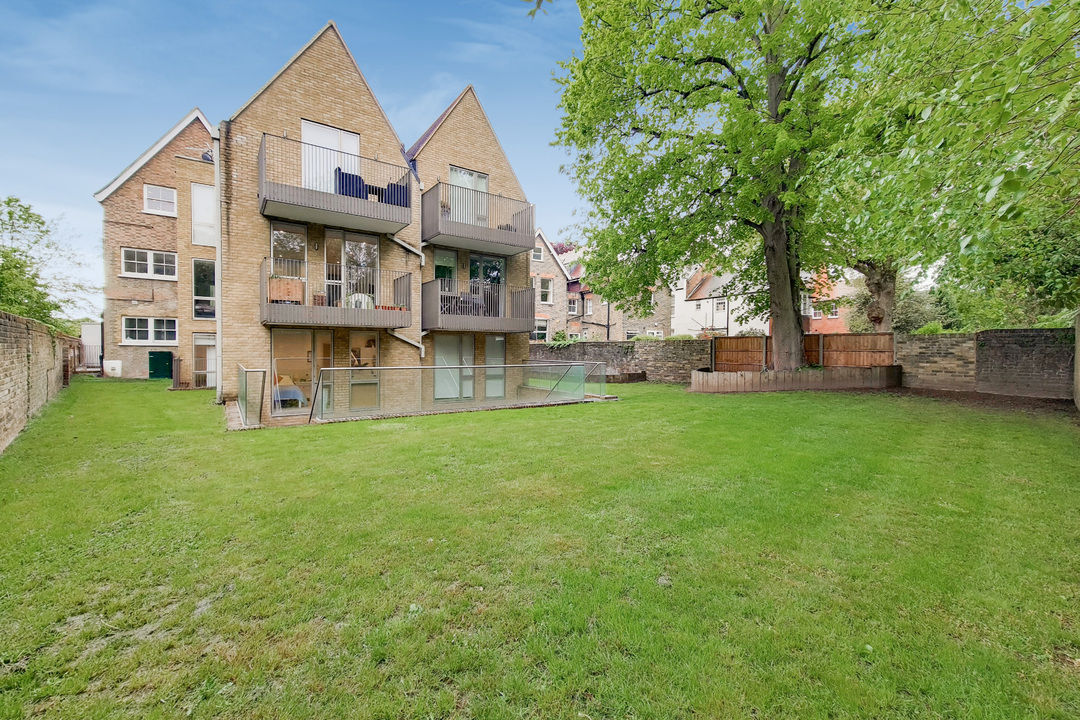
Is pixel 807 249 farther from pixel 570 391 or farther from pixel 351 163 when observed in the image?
pixel 351 163

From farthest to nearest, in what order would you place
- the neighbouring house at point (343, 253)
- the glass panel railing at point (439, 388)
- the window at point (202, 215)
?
the window at point (202, 215) < the neighbouring house at point (343, 253) < the glass panel railing at point (439, 388)

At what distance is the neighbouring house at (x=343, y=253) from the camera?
11734mm

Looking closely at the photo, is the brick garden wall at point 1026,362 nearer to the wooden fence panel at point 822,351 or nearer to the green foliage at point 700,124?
the wooden fence panel at point 822,351

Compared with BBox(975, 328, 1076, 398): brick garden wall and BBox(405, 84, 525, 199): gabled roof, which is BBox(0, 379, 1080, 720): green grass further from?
BBox(405, 84, 525, 199): gabled roof

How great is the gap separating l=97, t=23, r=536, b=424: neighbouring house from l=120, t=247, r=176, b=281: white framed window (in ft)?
1.71

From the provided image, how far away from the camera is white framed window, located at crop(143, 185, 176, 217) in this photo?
763 inches

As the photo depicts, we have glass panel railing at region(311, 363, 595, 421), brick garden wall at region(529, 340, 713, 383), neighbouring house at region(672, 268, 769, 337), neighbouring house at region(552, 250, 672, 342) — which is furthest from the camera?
neighbouring house at region(552, 250, 672, 342)

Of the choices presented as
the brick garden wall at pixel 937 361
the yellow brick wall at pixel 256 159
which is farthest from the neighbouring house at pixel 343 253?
the brick garden wall at pixel 937 361

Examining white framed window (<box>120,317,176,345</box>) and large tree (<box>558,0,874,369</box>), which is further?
white framed window (<box>120,317,176,345</box>)

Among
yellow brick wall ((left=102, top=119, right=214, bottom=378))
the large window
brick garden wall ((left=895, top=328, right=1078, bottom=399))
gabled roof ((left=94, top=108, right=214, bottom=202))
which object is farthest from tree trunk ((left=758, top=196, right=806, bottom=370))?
gabled roof ((left=94, top=108, right=214, bottom=202))

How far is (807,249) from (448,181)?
12512 millimetres

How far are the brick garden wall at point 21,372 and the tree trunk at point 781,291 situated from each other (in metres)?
17.0

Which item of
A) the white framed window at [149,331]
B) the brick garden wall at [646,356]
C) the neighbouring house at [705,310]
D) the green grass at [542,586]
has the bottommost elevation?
the green grass at [542,586]

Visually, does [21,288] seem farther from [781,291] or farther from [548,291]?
[548,291]
